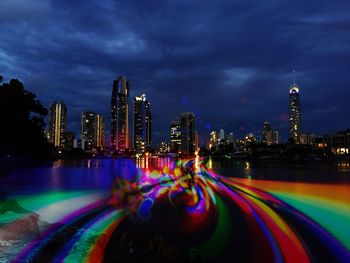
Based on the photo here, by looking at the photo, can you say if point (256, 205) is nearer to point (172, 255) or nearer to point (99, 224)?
point (99, 224)

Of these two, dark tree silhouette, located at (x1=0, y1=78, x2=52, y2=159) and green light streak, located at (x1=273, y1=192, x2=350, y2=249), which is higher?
dark tree silhouette, located at (x1=0, y1=78, x2=52, y2=159)

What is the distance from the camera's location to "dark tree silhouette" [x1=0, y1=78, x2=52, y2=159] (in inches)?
2537

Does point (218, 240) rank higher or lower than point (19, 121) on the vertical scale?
lower

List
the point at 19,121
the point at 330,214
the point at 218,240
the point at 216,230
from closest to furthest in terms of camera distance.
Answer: the point at 218,240, the point at 216,230, the point at 330,214, the point at 19,121

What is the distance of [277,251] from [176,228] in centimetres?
382

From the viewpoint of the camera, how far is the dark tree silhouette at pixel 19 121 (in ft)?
211

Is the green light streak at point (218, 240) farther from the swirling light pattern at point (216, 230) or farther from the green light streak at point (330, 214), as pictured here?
the green light streak at point (330, 214)

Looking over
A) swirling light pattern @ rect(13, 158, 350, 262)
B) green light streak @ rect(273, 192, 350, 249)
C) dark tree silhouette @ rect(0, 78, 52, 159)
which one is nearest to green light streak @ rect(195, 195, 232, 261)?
swirling light pattern @ rect(13, 158, 350, 262)

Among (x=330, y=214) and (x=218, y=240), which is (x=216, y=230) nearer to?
(x=218, y=240)

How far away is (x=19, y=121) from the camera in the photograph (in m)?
69.7

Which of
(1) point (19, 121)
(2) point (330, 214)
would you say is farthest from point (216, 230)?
(1) point (19, 121)

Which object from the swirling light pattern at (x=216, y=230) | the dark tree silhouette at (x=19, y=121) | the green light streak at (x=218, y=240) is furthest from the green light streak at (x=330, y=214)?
the dark tree silhouette at (x=19, y=121)

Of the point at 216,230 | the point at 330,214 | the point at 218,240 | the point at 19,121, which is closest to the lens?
the point at 218,240

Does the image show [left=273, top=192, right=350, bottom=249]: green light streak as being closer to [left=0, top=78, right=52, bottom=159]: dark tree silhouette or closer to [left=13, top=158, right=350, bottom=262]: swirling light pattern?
[left=13, top=158, right=350, bottom=262]: swirling light pattern
